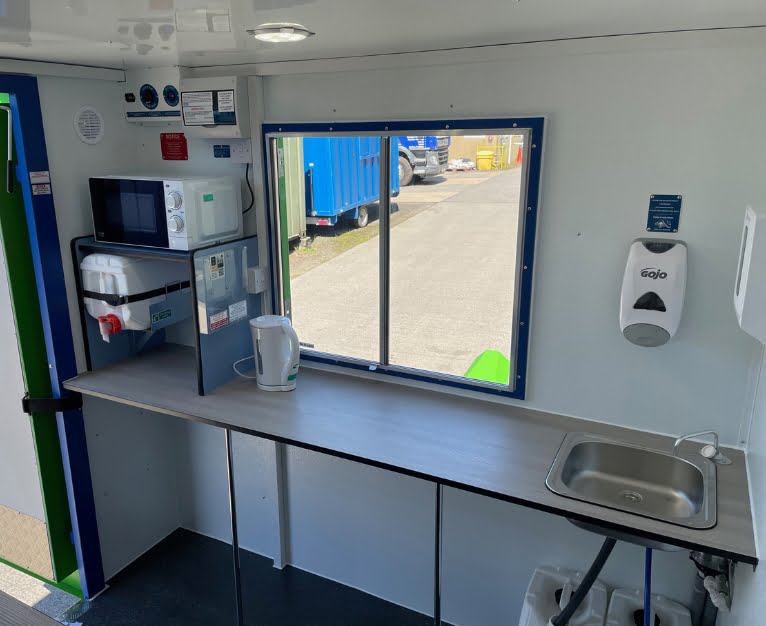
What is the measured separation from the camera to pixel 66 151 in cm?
232

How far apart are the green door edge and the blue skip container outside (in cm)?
212

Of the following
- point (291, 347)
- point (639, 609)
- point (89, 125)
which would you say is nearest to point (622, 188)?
point (291, 347)

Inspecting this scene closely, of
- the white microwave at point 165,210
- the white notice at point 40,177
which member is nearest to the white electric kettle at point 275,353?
the white microwave at point 165,210

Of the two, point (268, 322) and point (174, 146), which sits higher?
point (174, 146)

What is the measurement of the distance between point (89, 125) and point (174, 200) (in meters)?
0.59

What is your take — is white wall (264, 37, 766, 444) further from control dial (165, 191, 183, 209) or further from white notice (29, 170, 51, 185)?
white notice (29, 170, 51, 185)

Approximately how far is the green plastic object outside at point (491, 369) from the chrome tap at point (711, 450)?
0.63 m

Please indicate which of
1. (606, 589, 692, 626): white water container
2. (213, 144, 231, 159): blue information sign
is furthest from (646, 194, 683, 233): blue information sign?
(213, 144, 231, 159): blue information sign

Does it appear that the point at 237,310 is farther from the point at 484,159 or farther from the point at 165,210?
the point at 484,159

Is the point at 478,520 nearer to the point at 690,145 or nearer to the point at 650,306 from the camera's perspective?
the point at 650,306

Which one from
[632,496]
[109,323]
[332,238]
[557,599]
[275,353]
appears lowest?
[557,599]

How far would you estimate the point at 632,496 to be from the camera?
1.92 metres

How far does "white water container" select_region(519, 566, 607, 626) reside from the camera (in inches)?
81.1

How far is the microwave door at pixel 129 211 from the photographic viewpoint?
2.22m
